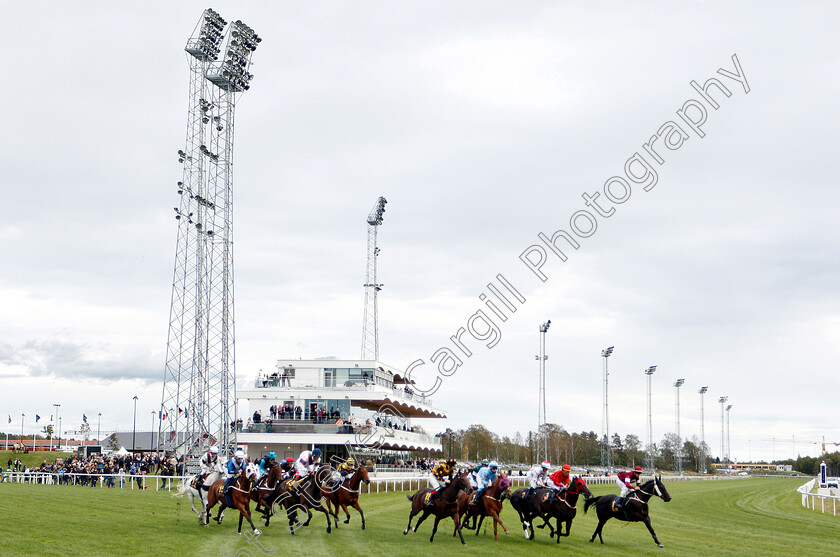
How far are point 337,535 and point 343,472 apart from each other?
2.50 meters

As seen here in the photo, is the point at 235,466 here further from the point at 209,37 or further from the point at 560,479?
the point at 209,37

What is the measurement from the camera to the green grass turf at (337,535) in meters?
13.8

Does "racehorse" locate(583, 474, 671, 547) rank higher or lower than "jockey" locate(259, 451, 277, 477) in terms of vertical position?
lower

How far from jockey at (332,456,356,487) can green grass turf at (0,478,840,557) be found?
104 centimetres

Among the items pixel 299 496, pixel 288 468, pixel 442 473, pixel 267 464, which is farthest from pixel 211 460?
pixel 442 473

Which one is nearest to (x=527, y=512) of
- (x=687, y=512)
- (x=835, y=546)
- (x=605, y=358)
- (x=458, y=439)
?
(x=835, y=546)

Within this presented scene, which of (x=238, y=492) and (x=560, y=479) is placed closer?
(x=238, y=492)

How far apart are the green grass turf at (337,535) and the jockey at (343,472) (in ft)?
3.40

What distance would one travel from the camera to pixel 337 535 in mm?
16516

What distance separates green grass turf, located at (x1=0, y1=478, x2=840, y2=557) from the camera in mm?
13844

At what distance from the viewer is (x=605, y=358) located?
73.2 meters

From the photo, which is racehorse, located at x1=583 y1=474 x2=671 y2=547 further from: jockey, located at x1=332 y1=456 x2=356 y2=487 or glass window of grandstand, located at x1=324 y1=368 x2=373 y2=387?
glass window of grandstand, located at x1=324 y1=368 x2=373 y2=387

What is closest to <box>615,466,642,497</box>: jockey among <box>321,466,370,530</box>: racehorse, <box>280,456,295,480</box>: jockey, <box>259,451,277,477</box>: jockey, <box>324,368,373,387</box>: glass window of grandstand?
<box>321,466,370,530</box>: racehorse

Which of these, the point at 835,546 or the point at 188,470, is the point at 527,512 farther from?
the point at 188,470
